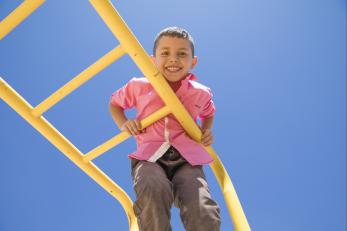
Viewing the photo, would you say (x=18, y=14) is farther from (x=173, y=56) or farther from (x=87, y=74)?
(x=173, y=56)

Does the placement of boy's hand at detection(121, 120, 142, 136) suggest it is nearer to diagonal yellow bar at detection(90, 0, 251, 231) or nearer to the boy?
the boy

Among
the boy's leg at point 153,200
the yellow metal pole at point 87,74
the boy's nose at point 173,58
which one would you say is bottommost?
the boy's leg at point 153,200

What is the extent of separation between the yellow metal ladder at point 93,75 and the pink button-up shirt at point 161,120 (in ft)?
0.17

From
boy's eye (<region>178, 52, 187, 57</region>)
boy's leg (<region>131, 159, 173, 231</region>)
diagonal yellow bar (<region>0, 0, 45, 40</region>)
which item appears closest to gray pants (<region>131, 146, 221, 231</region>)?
boy's leg (<region>131, 159, 173, 231</region>)

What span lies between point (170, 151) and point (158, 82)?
30 centimetres

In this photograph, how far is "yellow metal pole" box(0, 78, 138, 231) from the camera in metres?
1.23

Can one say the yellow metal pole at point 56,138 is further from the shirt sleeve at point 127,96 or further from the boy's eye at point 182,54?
the boy's eye at point 182,54

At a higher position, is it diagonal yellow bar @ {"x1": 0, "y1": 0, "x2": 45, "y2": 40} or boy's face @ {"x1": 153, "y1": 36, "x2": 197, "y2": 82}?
diagonal yellow bar @ {"x1": 0, "y1": 0, "x2": 45, "y2": 40}

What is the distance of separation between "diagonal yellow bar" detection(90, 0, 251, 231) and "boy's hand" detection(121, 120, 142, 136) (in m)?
0.14

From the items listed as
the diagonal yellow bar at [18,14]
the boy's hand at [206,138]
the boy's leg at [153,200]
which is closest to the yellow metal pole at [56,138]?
the diagonal yellow bar at [18,14]

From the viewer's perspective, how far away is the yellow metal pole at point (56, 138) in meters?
1.23

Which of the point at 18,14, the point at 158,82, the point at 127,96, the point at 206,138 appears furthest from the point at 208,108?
the point at 18,14

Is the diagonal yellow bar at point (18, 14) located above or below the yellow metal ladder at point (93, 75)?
above

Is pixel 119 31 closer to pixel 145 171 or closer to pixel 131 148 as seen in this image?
pixel 145 171
